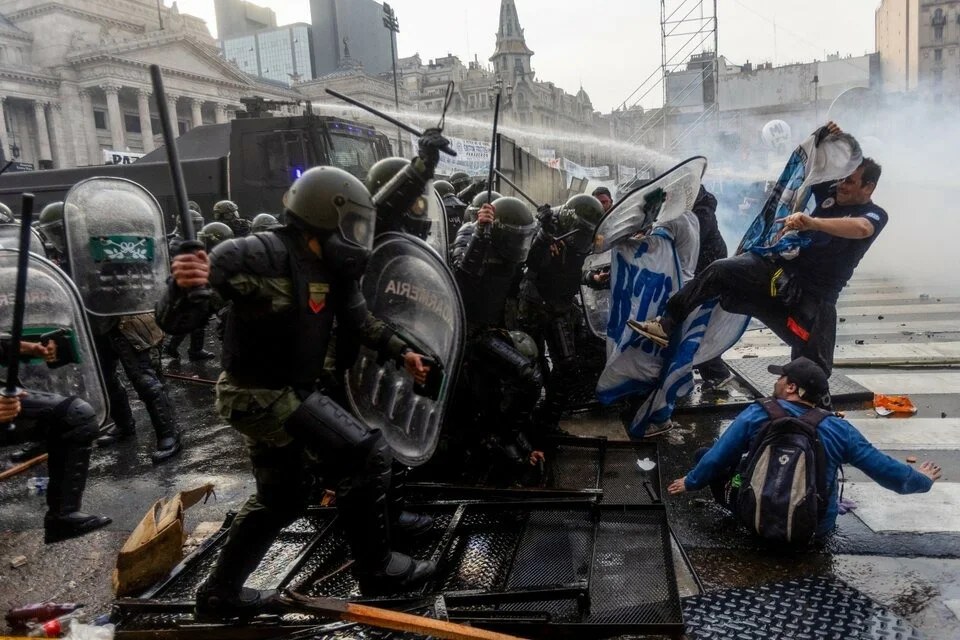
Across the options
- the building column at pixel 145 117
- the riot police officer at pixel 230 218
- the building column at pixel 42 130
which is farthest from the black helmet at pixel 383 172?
the building column at pixel 42 130

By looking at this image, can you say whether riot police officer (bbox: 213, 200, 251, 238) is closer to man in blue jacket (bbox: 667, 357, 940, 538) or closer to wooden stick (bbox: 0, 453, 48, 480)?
wooden stick (bbox: 0, 453, 48, 480)

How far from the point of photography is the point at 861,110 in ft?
86.0

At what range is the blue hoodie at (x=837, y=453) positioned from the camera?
3059 mm

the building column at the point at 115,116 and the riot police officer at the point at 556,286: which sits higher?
the building column at the point at 115,116

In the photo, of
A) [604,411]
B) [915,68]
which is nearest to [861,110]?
[604,411]

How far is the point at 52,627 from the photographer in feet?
9.21

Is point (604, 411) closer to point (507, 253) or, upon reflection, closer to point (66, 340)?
point (507, 253)

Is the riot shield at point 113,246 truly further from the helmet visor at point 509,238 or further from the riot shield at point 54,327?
the helmet visor at point 509,238

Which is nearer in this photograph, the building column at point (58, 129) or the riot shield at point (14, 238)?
the riot shield at point (14, 238)

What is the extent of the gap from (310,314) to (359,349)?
Result: 530mm

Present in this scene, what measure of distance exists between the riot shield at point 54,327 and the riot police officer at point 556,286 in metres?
2.75

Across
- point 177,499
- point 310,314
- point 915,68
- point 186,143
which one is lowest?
point 177,499

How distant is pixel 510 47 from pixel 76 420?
88083 millimetres

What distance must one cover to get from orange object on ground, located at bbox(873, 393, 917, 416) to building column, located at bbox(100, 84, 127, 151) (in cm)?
5414
